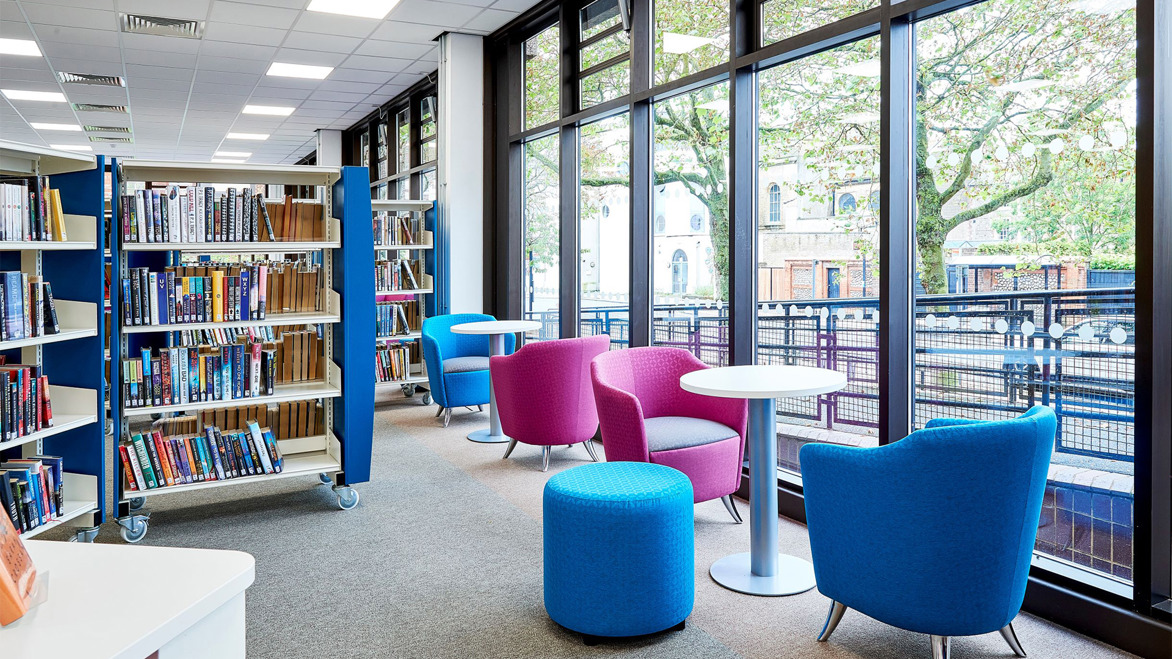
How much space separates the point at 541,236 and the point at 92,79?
17.1 feet

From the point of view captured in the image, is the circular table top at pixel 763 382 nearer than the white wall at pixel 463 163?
Yes

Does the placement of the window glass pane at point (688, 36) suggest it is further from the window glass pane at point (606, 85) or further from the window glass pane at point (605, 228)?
the window glass pane at point (605, 228)

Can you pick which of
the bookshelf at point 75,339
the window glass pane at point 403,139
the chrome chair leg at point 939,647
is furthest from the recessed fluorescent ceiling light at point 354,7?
the chrome chair leg at point 939,647

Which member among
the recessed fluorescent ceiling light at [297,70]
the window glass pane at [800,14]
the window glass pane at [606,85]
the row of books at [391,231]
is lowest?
the row of books at [391,231]

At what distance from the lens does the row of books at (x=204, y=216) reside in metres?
3.80

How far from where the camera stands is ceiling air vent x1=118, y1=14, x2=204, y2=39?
6.54m

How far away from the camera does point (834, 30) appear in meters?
3.86

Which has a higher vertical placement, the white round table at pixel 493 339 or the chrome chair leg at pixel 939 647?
the white round table at pixel 493 339

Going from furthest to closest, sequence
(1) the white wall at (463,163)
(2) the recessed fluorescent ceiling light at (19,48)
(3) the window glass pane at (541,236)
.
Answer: (1) the white wall at (463,163) < (2) the recessed fluorescent ceiling light at (19,48) < (3) the window glass pane at (541,236)

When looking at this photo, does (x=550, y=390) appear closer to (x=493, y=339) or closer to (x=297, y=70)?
(x=493, y=339)

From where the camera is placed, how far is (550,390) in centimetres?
492

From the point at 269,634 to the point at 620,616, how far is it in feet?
3.92

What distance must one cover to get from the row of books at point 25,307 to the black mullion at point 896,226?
347 cm

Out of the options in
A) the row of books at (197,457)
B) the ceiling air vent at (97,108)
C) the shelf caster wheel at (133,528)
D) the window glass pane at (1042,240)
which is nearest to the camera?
the window glass pane at (1042,240)
